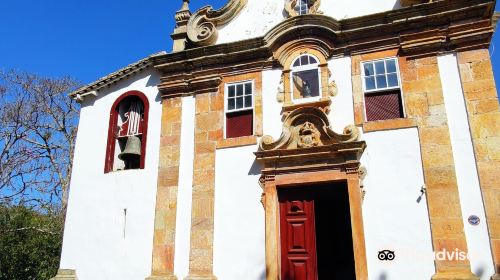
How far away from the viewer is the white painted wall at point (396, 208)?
722 cm

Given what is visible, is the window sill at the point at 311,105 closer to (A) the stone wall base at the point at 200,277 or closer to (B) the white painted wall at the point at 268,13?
(B) the white painted wall at the point at 268,13

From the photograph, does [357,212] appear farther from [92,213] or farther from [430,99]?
[92,213]

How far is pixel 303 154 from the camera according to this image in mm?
8297

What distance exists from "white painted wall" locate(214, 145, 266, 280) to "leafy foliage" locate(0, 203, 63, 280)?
432 inches

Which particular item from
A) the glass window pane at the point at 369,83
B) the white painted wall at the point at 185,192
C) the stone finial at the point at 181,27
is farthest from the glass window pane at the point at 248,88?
the glass window pane at the point at 369,83

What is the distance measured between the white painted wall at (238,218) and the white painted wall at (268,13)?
117 inches

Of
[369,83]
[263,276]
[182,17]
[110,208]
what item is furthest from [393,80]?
[110,208]

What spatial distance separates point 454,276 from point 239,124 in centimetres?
499

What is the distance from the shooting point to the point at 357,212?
7.68m

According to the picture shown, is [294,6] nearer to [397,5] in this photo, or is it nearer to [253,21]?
[253,21]

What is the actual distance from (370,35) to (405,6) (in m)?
0.99

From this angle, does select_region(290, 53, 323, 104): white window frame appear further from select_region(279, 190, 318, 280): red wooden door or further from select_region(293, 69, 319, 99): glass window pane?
select_region(279, 190, 318, 280): red wooden door

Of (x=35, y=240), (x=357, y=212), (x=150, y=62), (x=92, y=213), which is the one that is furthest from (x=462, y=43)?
(x=35, y=240)

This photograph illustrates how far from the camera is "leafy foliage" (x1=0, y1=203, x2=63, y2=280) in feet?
54.9
